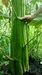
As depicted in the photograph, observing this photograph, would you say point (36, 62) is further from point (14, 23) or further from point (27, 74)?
point (14, 23)

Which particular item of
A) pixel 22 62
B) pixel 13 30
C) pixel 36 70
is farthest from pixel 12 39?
pixel 36 70

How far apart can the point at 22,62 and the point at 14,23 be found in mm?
254

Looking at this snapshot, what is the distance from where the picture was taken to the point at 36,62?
1.21 meters

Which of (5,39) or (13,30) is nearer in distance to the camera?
(13,30)

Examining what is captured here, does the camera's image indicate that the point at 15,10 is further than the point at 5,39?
No

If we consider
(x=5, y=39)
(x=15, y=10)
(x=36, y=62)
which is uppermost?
(x=15, y=10)

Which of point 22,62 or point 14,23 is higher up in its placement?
point 14,23

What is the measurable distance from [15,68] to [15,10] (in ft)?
1.22

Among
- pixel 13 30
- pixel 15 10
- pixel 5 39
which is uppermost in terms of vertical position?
pixel 15 10

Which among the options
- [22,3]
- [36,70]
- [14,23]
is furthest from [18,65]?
[22,3]

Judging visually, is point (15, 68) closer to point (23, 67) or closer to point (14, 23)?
point (23, 67)

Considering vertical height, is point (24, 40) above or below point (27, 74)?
above

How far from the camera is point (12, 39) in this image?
1.04 m

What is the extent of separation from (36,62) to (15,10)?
42 centimetres
